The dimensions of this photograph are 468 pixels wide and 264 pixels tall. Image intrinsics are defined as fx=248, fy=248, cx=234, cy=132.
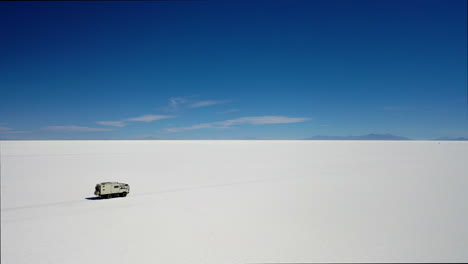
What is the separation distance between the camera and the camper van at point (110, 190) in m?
14.6

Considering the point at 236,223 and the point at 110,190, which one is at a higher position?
the point at 110,190

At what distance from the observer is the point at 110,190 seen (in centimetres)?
1504

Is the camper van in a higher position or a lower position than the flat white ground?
higher

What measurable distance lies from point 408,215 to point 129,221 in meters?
12.7

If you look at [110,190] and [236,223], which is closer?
[236,223]

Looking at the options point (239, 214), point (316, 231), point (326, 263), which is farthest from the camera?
point (239, 214)

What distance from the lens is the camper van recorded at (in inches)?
576

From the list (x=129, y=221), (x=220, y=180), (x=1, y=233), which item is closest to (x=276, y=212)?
(x=129, y=221)

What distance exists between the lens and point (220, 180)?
2114 cm

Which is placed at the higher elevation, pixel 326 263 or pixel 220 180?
pixel 220 180

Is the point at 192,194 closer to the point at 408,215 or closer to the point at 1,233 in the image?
the point at 1,233

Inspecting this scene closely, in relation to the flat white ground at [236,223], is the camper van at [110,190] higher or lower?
higher

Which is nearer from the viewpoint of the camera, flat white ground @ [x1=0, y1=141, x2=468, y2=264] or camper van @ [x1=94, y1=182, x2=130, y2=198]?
flat white ground @ [x1=0, y1=141, x2=468, y2=264]

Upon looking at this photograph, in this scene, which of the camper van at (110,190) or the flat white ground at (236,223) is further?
the camper van at (110,190)
